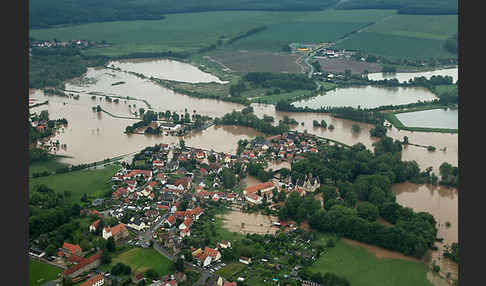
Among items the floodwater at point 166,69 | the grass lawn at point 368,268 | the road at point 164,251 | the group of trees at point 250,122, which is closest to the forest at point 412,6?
the floodwater at point 166,69

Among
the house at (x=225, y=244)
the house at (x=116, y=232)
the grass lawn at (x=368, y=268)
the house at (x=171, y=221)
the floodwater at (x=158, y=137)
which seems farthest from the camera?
the floodwater at (x=158, y=137)

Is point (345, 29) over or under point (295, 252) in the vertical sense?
over

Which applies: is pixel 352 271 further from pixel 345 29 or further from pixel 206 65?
pixel 345 29

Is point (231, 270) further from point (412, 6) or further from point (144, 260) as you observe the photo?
point (412, 6)

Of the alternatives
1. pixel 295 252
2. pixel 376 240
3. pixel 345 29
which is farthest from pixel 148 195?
pixel 345 29

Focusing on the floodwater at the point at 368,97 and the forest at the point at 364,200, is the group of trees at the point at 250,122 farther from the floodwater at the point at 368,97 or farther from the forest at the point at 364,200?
the floodwater at the point at 368,97

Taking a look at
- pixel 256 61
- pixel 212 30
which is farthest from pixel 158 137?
pixel 212 30
